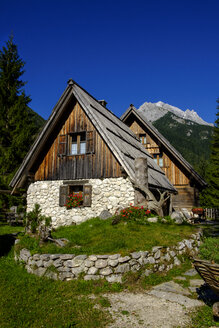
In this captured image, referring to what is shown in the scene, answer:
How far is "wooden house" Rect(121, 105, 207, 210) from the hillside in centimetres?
8583

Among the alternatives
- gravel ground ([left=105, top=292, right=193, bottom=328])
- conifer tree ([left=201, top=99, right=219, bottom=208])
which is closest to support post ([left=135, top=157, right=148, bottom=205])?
gravel ground ([left=105, top=292, right=193, bottom=328])

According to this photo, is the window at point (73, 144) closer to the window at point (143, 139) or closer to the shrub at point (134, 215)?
the shrub at point (134, 215)

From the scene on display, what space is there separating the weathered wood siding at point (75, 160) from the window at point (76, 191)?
1.39ft

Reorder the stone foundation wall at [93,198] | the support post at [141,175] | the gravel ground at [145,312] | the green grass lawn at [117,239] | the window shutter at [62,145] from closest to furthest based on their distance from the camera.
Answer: the gravel ground at [145,312] < the green grass lawn at [117,239] < the support post at [141,175] < the stone foundation wall at [93,198] < the window shutter at [62,145]

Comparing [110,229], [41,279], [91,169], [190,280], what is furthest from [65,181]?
[190,280]

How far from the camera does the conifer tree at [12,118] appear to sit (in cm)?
2204

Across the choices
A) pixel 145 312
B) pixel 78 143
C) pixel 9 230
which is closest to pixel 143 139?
pixel 78 143

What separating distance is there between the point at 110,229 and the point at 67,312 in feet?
16.1

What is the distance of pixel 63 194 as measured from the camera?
14.1 m

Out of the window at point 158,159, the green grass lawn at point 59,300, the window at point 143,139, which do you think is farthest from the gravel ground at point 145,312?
the window at point 143,139

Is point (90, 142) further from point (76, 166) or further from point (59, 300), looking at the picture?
point (59, 300)

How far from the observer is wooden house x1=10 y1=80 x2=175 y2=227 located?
1295 cm

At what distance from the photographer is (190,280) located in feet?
22.8

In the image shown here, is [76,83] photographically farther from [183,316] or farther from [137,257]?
[183,316]
